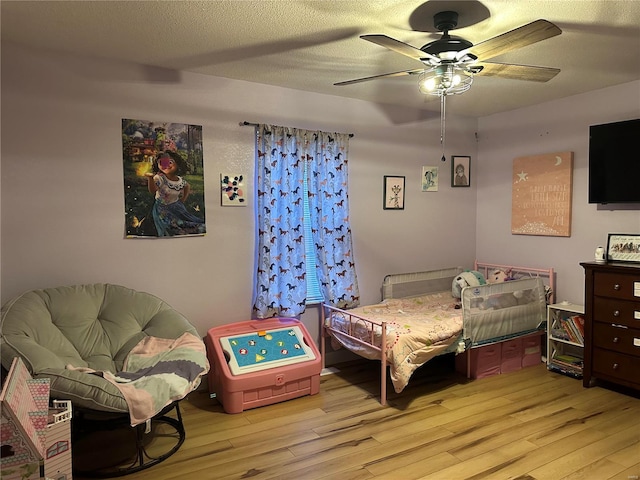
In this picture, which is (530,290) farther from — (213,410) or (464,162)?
(213,410)

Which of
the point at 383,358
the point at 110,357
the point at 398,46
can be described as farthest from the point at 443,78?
the point at 110,357

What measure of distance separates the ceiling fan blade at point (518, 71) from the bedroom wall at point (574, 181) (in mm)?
1640

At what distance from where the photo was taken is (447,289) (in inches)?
185

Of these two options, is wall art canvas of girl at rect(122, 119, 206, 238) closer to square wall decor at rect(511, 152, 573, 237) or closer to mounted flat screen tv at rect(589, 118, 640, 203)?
square wall decor at rect(511, 152, 573, 237)

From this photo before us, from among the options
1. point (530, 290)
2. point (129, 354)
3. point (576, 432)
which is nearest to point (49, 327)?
point (129, 354)

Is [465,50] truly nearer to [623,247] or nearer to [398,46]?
[398,46]

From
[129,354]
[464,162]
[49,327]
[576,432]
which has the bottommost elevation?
[576,432]

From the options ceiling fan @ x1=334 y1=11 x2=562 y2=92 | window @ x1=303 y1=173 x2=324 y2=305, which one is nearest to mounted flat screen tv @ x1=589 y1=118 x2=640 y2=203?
ceiling fan @ x1=334 y1=11 x2=562 y2=92

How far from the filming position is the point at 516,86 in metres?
3.75

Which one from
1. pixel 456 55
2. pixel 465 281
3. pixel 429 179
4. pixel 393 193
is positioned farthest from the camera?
pixel 429 179

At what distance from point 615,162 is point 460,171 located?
4.78 feet

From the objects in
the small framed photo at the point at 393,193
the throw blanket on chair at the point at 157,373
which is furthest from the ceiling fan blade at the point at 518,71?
the throw blanket on chair at the point at 157,373

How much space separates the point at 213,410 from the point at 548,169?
3.58m

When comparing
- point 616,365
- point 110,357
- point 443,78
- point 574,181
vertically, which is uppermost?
point 443,78
